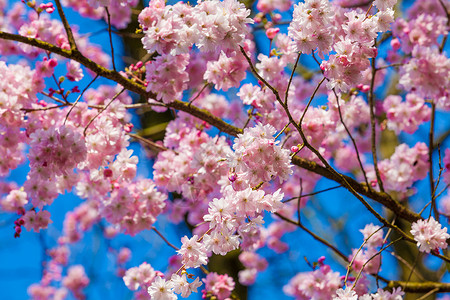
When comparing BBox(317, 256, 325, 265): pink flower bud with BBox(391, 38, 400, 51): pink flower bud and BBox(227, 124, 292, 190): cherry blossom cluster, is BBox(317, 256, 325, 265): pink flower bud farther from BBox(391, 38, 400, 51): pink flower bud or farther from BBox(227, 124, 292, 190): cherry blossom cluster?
BBox(391, 38, 400, 51): pink flower bud

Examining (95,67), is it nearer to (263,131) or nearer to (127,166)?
(127,166)

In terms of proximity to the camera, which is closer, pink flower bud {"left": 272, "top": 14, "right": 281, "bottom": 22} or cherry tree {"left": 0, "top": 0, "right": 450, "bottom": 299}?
cherry tree {"left": 0, "top": 0, "right": 450, "bottom": 299}

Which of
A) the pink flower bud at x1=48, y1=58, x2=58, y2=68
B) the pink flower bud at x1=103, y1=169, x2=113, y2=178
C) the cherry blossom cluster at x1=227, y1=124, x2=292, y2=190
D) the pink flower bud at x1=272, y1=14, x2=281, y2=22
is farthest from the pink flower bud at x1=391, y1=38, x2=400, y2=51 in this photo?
the pink flower bud at x1=48, y1=58, x2=58, y2=68

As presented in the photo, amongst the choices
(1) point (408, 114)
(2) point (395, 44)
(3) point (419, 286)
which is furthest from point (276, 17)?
(3) point (419, 286)

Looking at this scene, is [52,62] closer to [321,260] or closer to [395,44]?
[321,260]

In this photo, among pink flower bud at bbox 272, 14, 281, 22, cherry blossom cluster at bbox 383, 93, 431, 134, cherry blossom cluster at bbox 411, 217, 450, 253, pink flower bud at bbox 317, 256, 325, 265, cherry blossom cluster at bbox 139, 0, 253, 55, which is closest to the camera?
cherry blossom cluster at bbox 139, 0, 253, 55

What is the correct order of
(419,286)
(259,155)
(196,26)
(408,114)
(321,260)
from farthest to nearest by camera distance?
1. (408,114)
2. (321,260)
3. (419,286)
4. (196,26)
5. (259,155)

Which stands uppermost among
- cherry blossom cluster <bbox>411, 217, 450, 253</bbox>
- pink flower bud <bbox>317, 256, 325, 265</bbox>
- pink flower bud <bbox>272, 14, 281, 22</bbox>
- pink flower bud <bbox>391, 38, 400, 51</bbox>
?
pink flower bud <bbox>272, 14, 281, 22</bbox>

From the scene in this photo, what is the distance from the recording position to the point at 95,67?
8.66 feet

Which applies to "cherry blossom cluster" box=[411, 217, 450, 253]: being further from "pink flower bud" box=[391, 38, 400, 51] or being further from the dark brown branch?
"pink flower bud" box=[391, 38, 400, 51]

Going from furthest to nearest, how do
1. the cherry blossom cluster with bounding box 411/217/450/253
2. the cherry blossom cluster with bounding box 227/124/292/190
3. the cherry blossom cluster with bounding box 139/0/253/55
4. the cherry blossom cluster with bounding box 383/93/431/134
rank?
1. the cherry blossom cluster with bounding box 383/93/431/134
2. the cherry blossom cluster with bounding box 411/217/450/253
3. the cherry blossom cluster with bounding box 139/0/253/55
4. the cherry blossom cluster with bounding box 227/124/292/190

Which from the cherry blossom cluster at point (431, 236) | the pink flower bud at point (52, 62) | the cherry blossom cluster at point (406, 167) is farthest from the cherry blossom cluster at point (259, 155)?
the cherry blossom cluster at point (406, 167)

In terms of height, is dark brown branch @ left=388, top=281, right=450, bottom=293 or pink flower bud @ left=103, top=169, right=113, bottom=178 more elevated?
pink flower bud @ left=103, top=169, right=113, bottom=178

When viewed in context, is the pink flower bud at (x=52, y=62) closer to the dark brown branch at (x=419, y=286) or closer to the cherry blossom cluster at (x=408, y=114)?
the dark brown branch at (x=419, y=286)
